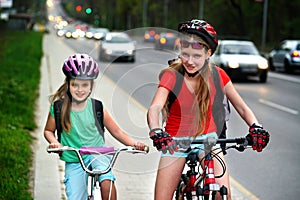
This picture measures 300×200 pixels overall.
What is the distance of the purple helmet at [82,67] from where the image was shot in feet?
14.3

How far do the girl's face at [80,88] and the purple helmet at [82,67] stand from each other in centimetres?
5

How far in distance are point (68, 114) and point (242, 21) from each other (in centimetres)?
6321

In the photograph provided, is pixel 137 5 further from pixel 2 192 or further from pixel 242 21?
pixel 2 192

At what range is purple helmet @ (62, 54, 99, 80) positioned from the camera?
437 cm

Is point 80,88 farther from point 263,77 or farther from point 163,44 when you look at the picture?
point 263,77

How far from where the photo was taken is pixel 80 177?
4453 millimetres

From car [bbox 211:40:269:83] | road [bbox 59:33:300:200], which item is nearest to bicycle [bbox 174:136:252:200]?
road [bbox 59:33:300:200]

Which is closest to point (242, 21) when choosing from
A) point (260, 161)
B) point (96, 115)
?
point (260, 161)

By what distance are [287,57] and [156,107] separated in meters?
25.3

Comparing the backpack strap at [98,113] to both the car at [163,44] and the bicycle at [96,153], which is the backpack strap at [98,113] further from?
the car at [163,44]

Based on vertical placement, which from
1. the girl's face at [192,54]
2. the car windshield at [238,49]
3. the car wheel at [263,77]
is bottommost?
the car wheel at [263,77]

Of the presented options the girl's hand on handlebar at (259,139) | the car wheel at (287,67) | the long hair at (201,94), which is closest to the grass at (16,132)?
the long hair at (201,94)

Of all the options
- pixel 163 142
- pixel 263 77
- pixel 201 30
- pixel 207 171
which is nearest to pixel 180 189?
pixel 207 171

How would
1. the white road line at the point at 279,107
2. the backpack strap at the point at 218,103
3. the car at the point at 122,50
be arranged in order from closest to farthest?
the car at the point at 122,50
the backpack strap at the point at 218,103
the white road line at the point at 279,107
